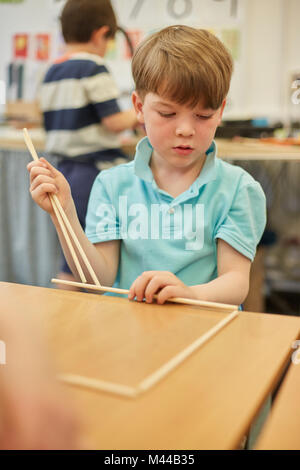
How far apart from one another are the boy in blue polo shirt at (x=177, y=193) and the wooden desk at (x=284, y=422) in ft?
1.04

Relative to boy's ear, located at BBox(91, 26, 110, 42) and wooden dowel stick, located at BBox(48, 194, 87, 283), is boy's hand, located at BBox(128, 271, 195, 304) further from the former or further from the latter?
boy's ear, located at BBox(91, 26, 110, 42)

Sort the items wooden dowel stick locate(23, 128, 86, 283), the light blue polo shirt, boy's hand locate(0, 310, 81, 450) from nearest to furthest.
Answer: boy's hand locate(0, 310, 81, 450) < wooden dowel stick locate(23, 128, 86, 283) < the light blue polo shirt

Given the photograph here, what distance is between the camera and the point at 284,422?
1.15 ft

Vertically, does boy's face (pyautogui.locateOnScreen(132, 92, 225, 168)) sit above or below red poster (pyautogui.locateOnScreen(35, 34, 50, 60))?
below

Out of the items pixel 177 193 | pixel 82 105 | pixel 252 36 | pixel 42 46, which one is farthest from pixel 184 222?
pixel 42 46

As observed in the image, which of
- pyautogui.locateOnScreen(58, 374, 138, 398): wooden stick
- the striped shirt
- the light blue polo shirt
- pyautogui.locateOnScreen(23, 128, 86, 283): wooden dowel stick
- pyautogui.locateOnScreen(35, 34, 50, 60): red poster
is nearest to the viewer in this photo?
pyautogui.locateOnScreen(58, 374, 138, 398): wooden stick

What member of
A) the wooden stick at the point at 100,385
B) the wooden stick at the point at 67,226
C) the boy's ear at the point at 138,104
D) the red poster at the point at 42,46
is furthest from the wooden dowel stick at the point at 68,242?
the red poster at the point at 42,46

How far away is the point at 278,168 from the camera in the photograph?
6.52 feet

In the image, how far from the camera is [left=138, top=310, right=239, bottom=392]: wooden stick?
0.38m

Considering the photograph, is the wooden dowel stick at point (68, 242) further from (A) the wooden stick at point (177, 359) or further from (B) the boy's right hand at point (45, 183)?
(A) the wooden stick at point (177, 359)

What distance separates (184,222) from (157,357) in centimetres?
44

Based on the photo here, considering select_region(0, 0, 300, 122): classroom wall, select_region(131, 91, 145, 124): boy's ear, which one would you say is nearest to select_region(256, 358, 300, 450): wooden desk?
select_region(131, 91, 145, 124): boy's ear

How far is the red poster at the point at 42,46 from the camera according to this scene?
124 inches

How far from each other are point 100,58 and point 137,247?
89cm
